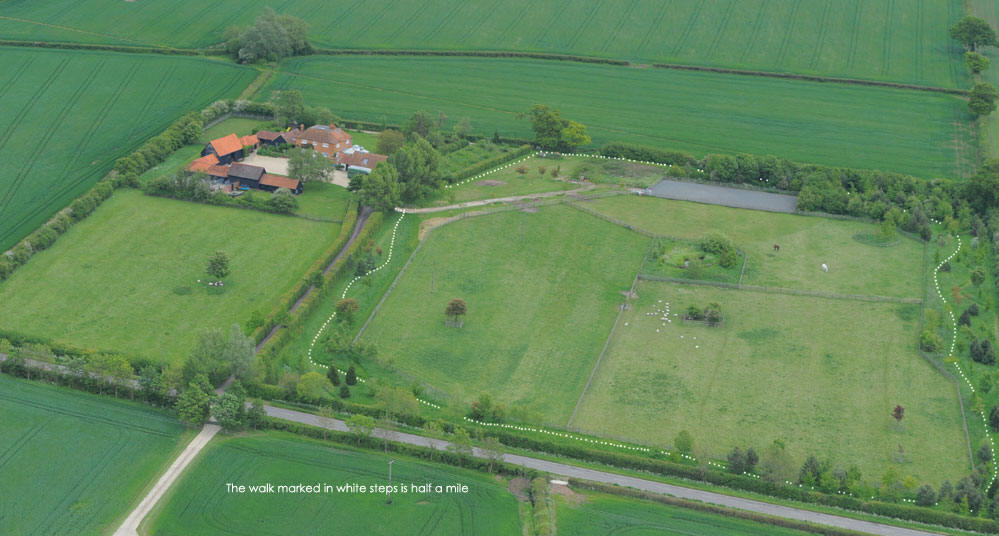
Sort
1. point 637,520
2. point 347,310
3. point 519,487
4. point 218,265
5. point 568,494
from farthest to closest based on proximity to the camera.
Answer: point 218,265 < point 347,310 < point 519,487 < point 568,494 < point 637,520

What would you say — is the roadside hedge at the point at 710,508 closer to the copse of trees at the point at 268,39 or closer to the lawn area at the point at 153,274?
the lawn area at the point at 153,274

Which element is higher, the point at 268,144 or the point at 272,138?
the point at 272,138

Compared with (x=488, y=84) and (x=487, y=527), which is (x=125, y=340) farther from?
(x=488, y=84)

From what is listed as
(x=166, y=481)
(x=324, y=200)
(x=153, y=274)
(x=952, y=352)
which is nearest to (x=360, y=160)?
(x=324, y=200)

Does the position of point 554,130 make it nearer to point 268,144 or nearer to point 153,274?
point 268,144

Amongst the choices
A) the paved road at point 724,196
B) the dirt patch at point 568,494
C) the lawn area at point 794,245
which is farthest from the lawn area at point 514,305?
the paved road at point 724,196

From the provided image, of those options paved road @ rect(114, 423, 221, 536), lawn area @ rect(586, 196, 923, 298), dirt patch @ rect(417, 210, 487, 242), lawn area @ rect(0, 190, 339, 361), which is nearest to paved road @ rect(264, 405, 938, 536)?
paved road @ rect(114, 423, 221, 536)
